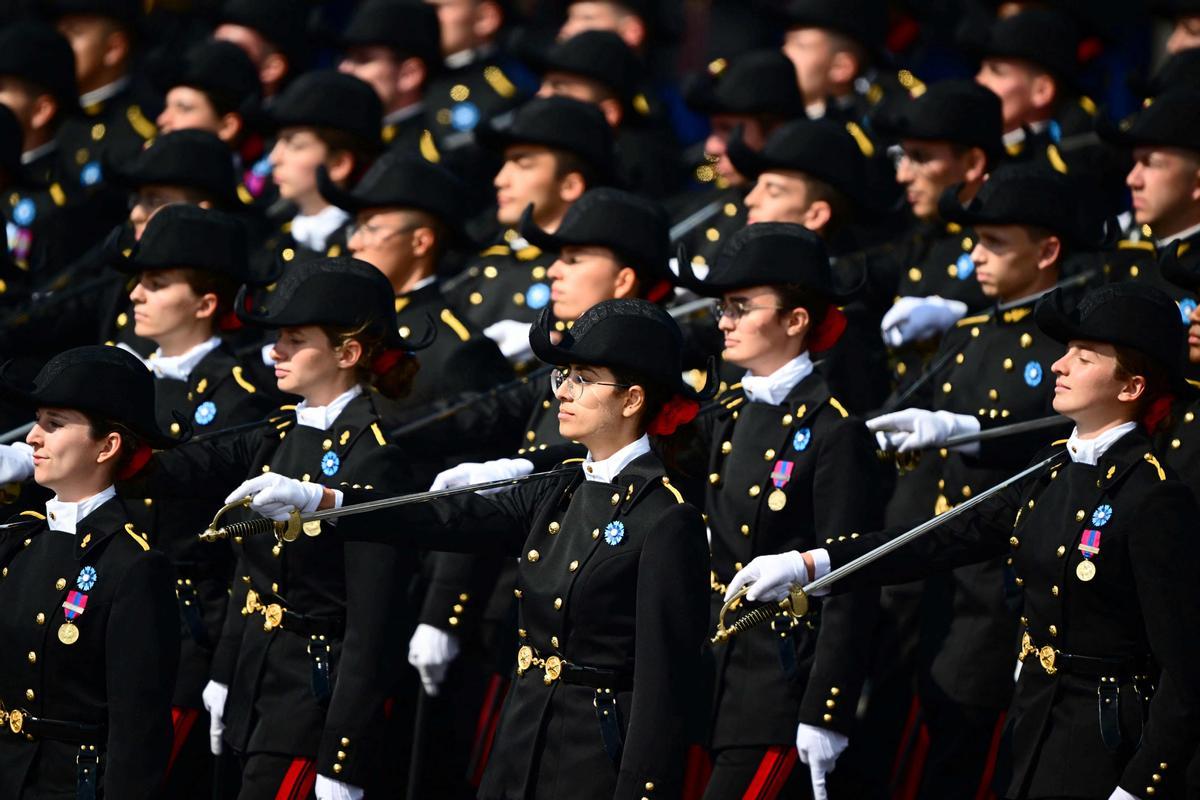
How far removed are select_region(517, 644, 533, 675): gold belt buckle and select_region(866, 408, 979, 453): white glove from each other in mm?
1668

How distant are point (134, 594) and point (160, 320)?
2.29m

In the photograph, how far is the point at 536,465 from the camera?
8016 millimetres

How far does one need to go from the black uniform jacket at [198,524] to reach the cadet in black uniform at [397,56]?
3663 millimetres

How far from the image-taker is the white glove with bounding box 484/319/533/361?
960cm

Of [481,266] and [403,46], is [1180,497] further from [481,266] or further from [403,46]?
[403,46]

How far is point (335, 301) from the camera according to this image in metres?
7.99

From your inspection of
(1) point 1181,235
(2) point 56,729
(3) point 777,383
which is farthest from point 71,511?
(1) point 1181,235

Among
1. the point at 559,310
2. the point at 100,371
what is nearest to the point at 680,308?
the point at 559,310

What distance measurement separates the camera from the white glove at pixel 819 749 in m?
7.45

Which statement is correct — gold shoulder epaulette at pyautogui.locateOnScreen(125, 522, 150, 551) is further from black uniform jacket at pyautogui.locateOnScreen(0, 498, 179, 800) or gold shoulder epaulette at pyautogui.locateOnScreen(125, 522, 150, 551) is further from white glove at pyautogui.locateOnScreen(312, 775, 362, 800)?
white glove at pyautogui.locateOnScreen(312, 775, 362, 800)

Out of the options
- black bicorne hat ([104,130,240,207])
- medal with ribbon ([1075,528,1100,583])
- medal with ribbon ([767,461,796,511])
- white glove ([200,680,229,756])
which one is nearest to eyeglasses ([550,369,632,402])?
medal with ribbon ([767,461,796,511])

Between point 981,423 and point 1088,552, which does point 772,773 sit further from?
point 981,423

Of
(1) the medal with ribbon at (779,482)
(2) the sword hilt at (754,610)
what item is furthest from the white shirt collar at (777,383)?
(2) the sword hilt at (754,610)

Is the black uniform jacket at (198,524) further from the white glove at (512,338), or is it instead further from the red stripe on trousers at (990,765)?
the red stripe on trousers at (990,765)
